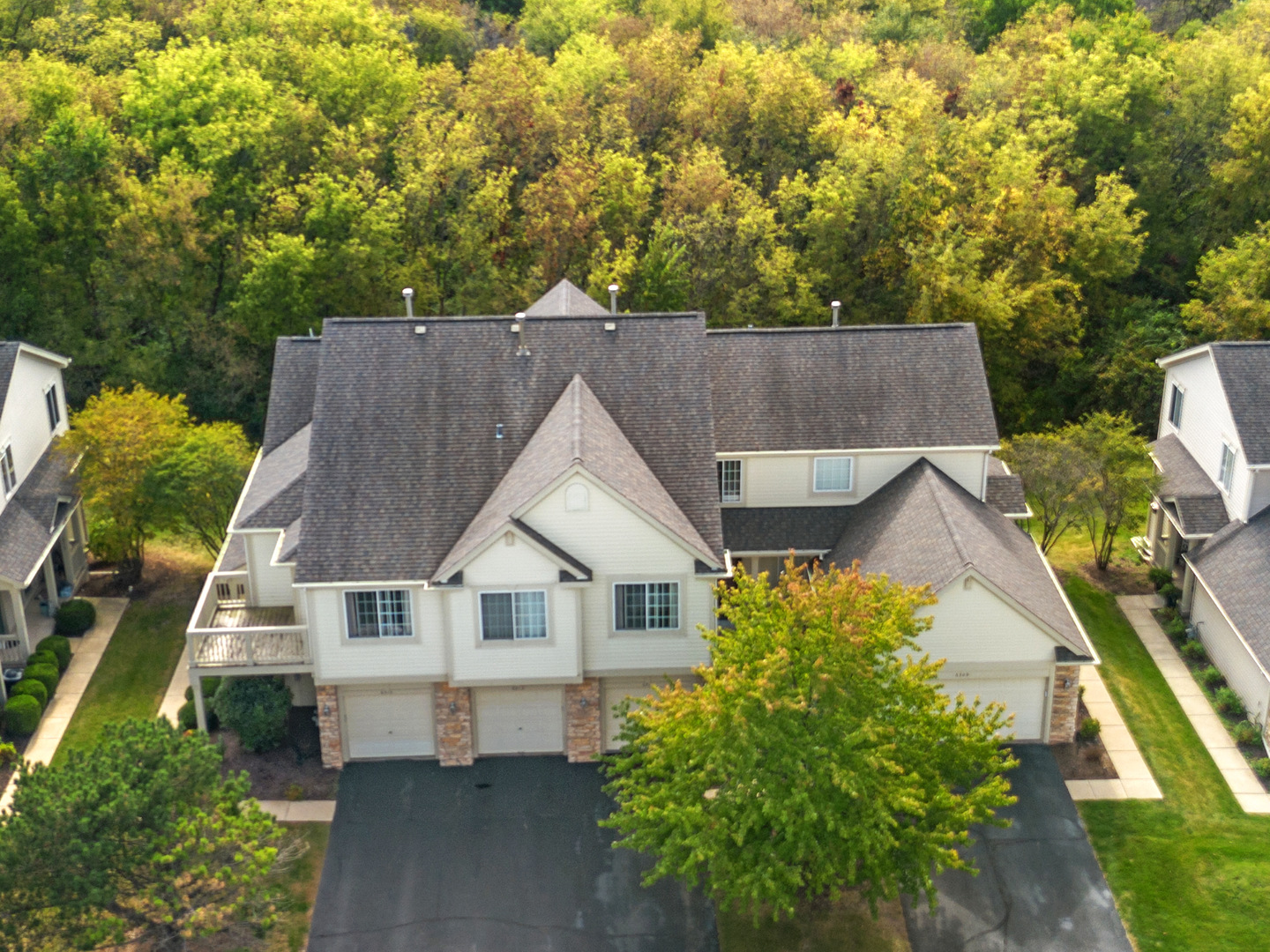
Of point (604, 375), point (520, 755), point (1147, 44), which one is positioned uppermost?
point (1147, 44)

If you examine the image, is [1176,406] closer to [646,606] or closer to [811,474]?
[811,474]

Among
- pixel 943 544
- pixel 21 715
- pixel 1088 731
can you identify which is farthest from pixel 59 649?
pixel 1088 731

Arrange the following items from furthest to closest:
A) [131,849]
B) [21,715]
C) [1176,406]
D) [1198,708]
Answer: [1176,406] < [1198,708] < [21,715] < [131,849]

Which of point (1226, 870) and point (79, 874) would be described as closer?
point (79, 874)

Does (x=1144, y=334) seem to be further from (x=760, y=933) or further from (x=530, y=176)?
(x=760, y=933)

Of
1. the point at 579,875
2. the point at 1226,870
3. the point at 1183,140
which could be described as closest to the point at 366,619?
the point at 579,875

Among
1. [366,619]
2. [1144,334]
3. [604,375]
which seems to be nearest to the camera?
[366,619]
